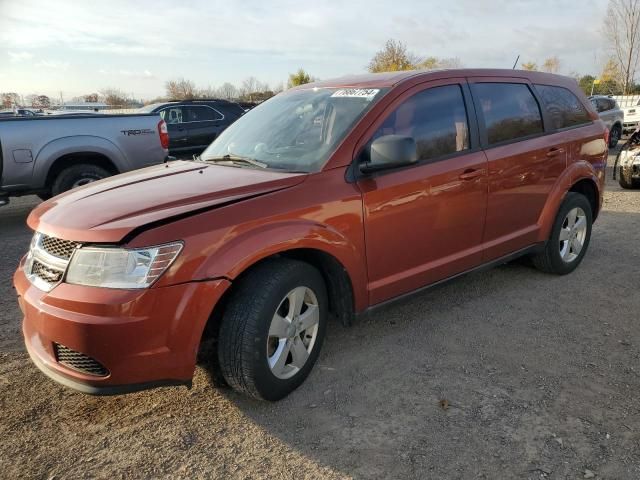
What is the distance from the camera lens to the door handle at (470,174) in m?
3.60

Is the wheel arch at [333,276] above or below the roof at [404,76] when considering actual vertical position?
below

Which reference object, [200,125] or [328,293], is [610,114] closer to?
[200,125]

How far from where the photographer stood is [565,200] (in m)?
4.60

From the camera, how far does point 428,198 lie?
11.1ft

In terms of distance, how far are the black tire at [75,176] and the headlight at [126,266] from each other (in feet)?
16.7

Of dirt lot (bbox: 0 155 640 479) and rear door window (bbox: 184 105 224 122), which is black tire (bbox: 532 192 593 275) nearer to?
dirt lot (bbox: 0 155 640 479)

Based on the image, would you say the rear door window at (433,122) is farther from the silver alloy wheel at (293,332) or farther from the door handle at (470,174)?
the silver alloy wheel at (293,332)

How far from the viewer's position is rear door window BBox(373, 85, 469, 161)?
3.36m

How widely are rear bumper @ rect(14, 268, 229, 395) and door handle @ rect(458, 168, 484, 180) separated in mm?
1937

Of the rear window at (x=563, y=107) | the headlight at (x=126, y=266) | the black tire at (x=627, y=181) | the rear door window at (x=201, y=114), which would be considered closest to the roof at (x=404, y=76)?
the rear window at (x=563, y=107)

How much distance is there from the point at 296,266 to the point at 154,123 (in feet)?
A: 18.7

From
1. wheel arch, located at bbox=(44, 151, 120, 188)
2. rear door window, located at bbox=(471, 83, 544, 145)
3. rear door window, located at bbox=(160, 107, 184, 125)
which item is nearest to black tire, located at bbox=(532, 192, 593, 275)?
rear door window, located at bbox=(471, 83, 544, 145)

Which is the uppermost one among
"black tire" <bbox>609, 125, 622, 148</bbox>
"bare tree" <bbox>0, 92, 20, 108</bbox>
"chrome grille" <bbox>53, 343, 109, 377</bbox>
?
"bare tree" <bbox>0, 92, 20, 108</bbox>

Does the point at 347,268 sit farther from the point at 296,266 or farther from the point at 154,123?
the point at 154,123
